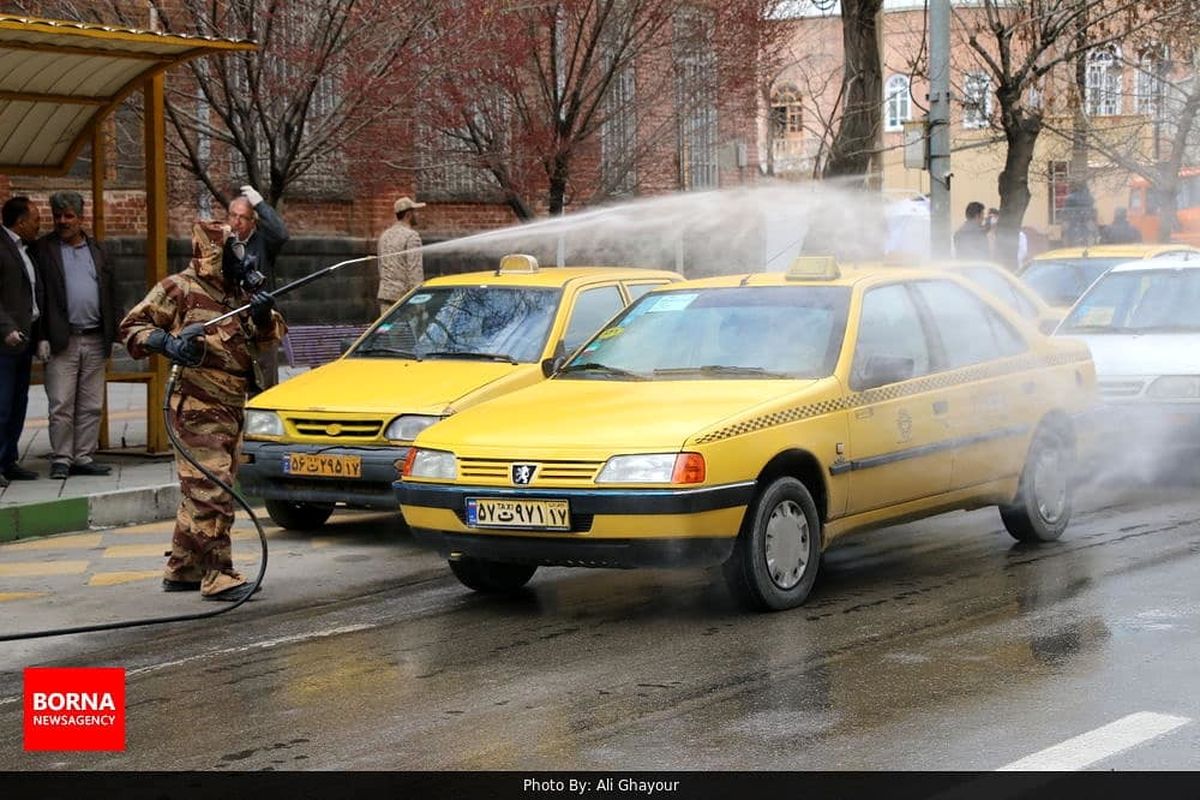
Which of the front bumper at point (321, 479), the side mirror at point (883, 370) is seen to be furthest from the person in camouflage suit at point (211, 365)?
the side mirror at point (883, 370)

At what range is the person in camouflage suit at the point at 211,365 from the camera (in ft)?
29.3

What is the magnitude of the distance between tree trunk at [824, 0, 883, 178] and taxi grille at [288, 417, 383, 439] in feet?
29.0

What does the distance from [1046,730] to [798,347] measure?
10.4ft

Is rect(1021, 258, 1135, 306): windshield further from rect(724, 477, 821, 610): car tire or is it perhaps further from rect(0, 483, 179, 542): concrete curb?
rect(724, 477, 821, 610): car tire

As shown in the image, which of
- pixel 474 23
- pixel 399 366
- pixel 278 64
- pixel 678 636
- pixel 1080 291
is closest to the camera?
pixel 678 636

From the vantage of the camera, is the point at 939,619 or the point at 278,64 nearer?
the point at 939,619

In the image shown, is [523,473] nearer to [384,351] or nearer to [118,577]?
[118,577]

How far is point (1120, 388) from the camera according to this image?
12.6 metres

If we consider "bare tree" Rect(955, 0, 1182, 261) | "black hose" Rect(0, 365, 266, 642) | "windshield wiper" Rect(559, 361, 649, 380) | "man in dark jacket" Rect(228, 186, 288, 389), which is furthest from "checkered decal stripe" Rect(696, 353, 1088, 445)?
"bare tree" Rect(955, 0, 1182, 261)

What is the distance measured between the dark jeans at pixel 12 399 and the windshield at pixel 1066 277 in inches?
356

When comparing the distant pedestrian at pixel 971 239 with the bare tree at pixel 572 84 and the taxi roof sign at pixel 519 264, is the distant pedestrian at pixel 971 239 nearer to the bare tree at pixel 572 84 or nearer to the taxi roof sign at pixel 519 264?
the bare tree at pixel 572 84

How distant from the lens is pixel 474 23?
1612 cm

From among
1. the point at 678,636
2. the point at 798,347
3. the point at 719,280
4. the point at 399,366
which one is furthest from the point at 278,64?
the point at 678,636

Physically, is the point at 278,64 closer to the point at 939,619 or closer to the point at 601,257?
the point at 939,619
